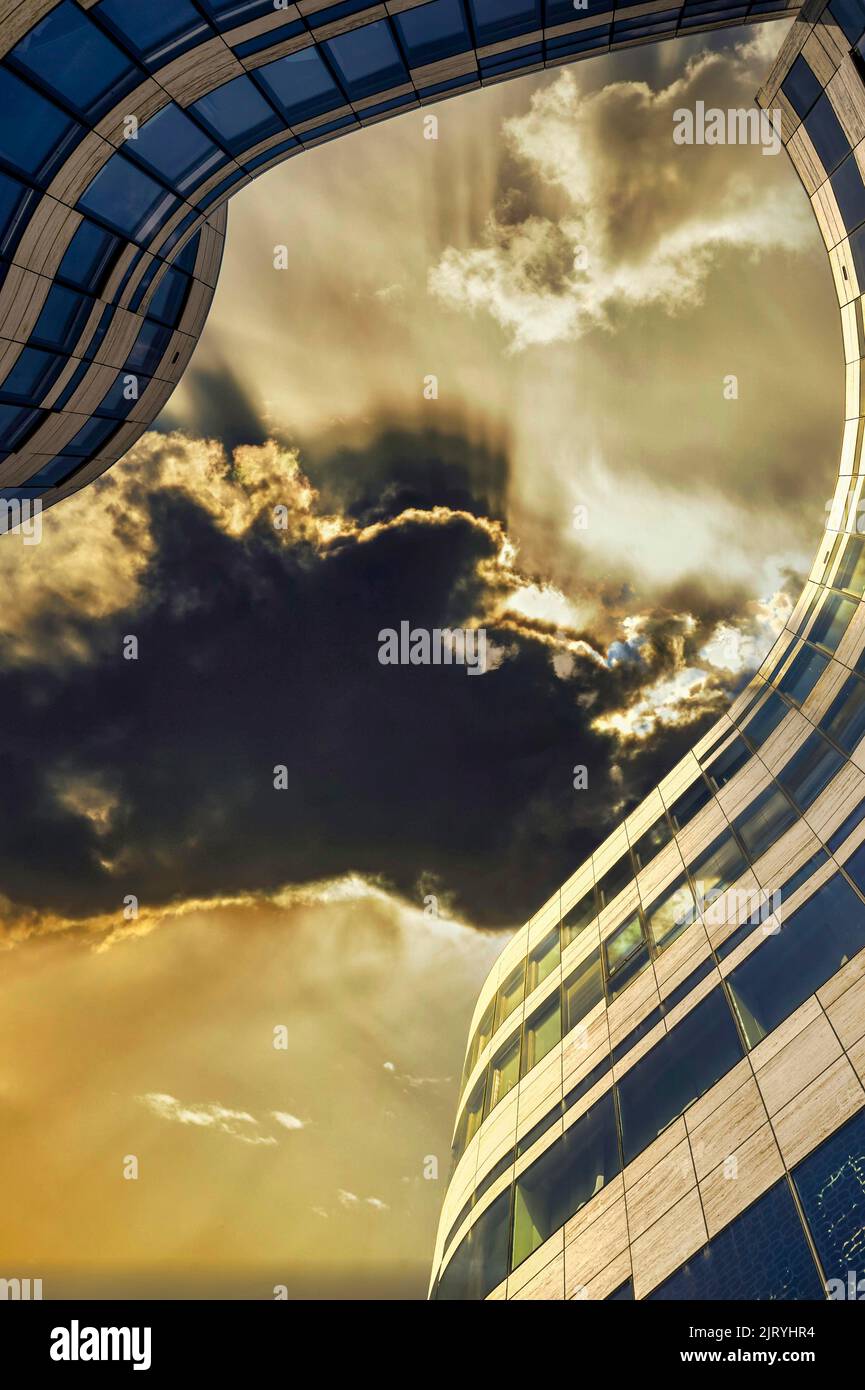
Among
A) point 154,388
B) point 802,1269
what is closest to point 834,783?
point 802,1269

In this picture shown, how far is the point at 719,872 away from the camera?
17703mm

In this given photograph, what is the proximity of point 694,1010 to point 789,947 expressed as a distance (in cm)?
284

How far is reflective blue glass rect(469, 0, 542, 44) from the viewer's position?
47.8 ft

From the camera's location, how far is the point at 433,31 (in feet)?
48.3

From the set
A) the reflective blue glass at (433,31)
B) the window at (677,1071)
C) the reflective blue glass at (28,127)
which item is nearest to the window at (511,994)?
the window at (677,1071)

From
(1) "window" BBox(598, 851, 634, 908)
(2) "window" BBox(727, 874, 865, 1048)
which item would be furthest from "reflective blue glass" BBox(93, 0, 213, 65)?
(1) "window" BBox(598, 851, 634, 908)

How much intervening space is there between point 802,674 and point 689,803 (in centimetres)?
587

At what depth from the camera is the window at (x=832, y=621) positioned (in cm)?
1827

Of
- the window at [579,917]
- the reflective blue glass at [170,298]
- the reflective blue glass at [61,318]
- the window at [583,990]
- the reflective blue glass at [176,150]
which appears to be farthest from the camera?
the window at [579,917]

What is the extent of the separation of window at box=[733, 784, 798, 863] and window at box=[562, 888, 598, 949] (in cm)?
737

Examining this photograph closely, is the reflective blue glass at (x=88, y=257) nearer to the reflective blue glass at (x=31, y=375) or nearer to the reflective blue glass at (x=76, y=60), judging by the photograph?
the reflective blue glass at (x=31, y=375)

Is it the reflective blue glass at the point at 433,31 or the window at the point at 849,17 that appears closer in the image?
the reflective blue glass at the point at 433,31

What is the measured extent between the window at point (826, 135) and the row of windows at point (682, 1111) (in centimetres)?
1846

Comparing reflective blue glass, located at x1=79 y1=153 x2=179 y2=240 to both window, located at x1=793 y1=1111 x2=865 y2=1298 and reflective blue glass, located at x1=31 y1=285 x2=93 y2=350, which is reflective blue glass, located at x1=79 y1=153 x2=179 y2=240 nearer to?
reflective blue glass, located at x1=31 y1=285 x2=93 y2=350
